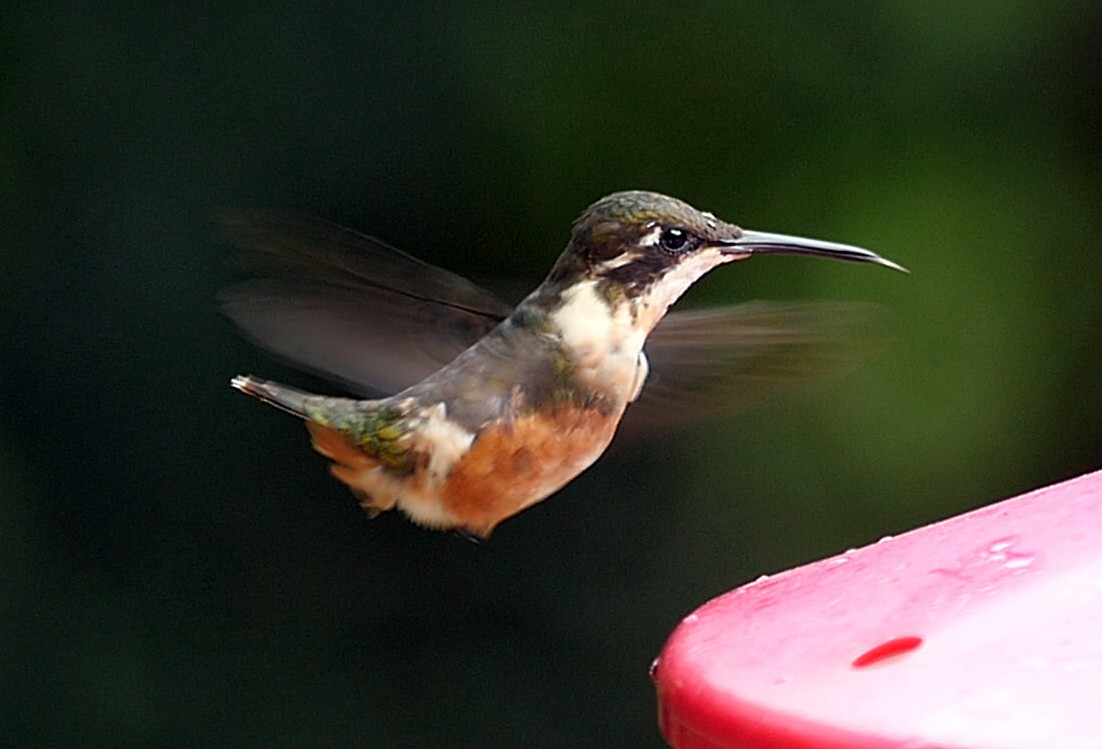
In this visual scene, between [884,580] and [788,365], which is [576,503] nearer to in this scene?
[788,365]

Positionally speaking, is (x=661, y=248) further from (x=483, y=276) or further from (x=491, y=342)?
(x=483, y=276)

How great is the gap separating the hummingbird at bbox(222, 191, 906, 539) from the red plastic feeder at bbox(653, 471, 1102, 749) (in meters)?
0.48

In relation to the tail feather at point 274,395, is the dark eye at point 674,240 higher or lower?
higher

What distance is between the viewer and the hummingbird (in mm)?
1714

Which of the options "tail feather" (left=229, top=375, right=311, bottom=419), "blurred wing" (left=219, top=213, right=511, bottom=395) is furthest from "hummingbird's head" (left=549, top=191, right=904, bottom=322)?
"tail feather" (left=229, top=375, right=311, bottom=419)

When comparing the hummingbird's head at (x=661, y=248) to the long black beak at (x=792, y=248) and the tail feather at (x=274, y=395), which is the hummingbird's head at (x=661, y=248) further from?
the tail feather at (x=274, y=395)

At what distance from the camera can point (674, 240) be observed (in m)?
1.71

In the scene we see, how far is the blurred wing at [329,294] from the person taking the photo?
1787 mm

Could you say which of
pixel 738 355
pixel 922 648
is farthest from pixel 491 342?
pixel 922 648

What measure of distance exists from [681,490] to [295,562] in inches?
29.7

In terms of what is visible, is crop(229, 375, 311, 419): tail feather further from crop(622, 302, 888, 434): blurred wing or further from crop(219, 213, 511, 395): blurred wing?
crop(622, 302, 888, 434): blurred wing

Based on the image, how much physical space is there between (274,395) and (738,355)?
53 centimetres

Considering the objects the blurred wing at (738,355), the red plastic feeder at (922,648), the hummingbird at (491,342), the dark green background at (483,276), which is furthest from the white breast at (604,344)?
the dark green background at (483,276)

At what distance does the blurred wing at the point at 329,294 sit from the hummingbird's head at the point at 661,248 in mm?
224
